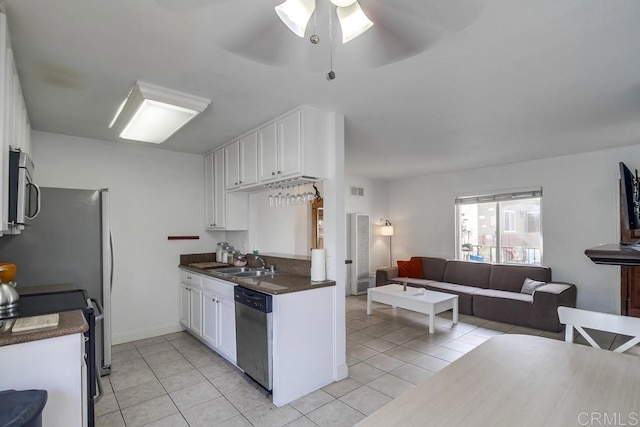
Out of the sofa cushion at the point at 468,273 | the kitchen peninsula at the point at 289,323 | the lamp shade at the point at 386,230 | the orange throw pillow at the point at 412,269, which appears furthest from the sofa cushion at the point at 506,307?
the kitchen peninsula at the point at 289,323

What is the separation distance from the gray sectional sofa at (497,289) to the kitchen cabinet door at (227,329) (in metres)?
3.49

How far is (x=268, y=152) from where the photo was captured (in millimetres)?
3141

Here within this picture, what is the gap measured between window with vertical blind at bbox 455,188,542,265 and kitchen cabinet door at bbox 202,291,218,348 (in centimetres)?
458

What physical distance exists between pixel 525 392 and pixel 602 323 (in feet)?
3.59

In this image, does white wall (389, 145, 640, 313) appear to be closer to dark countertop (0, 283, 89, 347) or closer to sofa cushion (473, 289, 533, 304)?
sofa cushion (473, 289, 533, 304)

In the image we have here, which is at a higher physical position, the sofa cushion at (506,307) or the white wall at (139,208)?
the white wall at (139,208)

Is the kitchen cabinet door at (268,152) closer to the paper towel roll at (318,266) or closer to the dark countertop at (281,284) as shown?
the paper towel roll at (318,266)

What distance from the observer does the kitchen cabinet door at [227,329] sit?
3.00m

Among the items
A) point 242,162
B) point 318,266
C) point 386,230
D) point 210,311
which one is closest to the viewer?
point 318,266

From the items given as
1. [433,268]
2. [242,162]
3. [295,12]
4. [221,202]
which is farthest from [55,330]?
[433,268]

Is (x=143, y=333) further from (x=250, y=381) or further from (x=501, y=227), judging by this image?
(x=501, y=227)

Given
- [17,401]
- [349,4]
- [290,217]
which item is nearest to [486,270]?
[290,217]

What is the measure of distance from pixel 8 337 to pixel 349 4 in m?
2.06

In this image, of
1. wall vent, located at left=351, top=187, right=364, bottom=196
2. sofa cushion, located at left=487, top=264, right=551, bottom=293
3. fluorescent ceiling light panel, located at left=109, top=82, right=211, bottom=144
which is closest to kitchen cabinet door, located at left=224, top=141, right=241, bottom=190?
fluorescent ceiling light panel, located at left=109, top=82, right=211, bottom=144
